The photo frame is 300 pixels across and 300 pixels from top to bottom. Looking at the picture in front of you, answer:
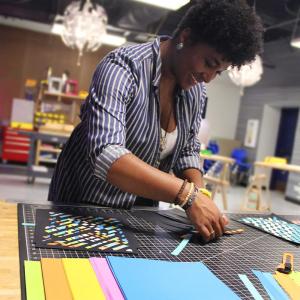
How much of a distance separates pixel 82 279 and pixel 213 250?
0.37 meters

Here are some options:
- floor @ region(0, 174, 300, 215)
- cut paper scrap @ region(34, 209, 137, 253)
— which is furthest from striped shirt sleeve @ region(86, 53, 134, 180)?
floor @ region(0, 174, 300, 215)

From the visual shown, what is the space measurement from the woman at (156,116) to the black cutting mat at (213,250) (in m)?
0.07

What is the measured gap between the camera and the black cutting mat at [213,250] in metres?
0.72

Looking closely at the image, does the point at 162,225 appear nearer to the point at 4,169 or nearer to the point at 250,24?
the point at 250,24

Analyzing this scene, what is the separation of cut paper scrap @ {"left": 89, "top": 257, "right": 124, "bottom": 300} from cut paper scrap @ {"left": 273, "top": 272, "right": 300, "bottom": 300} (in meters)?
0.30

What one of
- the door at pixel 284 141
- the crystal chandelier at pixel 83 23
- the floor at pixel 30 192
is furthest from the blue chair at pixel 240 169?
the crystal chandelier at pixel 83 23

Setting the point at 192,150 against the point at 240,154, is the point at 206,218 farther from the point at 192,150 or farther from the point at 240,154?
the point at 240,154

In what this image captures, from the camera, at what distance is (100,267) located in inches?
26.3

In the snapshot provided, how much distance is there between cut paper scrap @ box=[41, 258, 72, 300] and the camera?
551mm

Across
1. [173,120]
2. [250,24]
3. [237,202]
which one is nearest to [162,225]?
[173,120]

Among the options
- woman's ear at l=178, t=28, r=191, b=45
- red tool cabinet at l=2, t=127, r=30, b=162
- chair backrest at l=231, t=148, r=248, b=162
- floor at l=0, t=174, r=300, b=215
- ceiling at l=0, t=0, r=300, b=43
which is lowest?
floor at l=0, t=174, r=300, b=215

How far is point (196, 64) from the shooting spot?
1.06 metres

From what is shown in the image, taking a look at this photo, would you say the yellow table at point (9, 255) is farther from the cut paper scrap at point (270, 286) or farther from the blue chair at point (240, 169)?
the blue chair at point (240, 169)

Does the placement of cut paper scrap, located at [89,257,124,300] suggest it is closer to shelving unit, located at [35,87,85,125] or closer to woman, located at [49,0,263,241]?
woman, located at [49,0,263,241]
